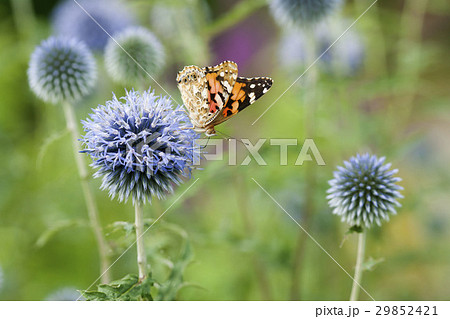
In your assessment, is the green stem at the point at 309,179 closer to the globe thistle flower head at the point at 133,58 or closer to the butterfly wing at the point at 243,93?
→ the butterfly wing at the point at 243,93

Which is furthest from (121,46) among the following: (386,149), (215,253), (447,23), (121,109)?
(447,23)

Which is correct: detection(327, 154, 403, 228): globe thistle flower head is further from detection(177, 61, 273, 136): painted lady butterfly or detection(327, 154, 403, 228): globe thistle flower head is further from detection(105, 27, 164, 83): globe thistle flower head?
detection(105, 27, 164, 83): globe thistle flower head

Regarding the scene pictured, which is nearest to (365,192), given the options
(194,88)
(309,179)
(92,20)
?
(309,179)

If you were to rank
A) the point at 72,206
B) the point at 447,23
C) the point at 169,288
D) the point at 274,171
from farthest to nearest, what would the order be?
1. the point at 447,23
2. the point at 72,206
3. the point at 274,171
4. the point at 169,288

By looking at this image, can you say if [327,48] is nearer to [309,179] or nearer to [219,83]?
[309,179]

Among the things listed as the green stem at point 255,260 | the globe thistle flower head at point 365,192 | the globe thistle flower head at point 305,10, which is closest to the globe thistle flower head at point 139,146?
the globe thistle flower head at point 365,192

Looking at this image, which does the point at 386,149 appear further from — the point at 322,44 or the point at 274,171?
the point at 322,44
